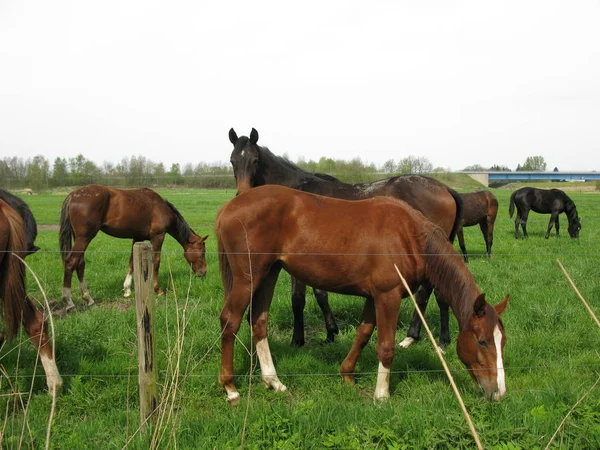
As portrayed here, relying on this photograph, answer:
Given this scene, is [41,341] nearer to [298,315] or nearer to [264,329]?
[264,329]

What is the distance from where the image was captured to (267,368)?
4262 millimetres

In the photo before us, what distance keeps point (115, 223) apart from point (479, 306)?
22.5ft

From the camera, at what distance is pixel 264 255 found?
4.09 meters

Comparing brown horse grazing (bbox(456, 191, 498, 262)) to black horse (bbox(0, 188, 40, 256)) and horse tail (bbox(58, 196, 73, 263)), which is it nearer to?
horse tail (bbox(58, 196, 73, 263))

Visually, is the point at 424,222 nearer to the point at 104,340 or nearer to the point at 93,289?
the point at 104,340

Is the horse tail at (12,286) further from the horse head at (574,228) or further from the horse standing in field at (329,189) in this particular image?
the horse head at (574,228)

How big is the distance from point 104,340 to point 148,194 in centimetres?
445

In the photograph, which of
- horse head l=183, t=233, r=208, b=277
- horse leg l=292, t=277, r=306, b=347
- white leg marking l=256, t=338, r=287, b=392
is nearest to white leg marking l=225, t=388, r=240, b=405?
white leg marking l=256, t=338, r=287, b=392

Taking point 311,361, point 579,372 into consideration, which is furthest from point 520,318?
point 311,361

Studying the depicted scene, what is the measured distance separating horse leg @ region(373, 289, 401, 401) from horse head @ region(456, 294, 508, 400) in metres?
0.63

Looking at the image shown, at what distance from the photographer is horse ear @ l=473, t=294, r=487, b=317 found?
139 inches

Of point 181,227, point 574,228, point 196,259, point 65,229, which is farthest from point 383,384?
point 574,228

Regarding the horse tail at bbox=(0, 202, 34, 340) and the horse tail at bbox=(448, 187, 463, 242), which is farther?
the horse tail at bbox=(448, 187, 463, 242)

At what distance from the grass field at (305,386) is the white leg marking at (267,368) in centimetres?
11
